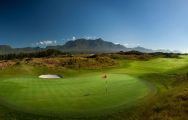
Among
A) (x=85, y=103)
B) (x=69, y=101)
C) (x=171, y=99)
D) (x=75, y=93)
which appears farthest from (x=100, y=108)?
(x=171, y=99)

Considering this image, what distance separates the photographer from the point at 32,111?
1700cm

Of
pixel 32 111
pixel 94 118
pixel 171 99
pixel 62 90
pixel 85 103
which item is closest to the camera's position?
pixel 94 118

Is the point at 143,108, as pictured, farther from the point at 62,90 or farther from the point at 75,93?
the point at 62,90

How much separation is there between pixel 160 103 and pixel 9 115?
38.4 ft

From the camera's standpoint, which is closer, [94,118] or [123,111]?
[94,118]

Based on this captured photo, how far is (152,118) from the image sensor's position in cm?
1575

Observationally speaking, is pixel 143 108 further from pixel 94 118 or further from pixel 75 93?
pixel 75 93

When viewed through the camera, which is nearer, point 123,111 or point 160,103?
point 123,111

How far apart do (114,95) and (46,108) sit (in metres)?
6.55

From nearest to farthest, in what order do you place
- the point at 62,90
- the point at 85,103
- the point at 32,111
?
the point at 32,111, the point at 85,103, the point at 62,90

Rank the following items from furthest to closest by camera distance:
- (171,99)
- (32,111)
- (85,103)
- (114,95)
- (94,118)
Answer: (114,95), (171,99), (85,103), (32,111), (94,118)

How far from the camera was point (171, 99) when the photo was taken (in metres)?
19.6

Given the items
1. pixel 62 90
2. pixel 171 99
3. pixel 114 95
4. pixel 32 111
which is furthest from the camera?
pixel 62 90

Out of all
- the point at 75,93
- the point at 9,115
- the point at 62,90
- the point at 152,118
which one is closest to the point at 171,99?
the point at 152,118
